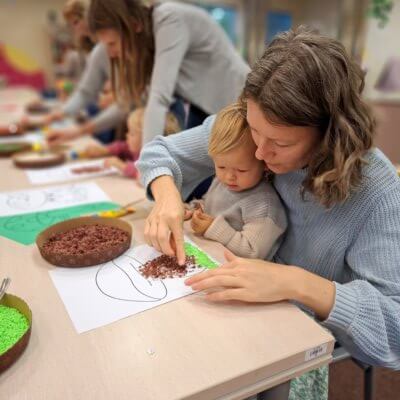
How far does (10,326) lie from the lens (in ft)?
1.94

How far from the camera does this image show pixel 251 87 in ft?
2.29

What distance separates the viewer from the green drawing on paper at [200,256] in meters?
0.78

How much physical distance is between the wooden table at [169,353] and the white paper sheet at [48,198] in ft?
1.69

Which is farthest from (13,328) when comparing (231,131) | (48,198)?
(48,198)

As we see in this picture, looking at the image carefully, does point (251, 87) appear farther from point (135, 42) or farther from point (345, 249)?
point (135, 42)

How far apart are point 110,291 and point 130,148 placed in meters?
1.06

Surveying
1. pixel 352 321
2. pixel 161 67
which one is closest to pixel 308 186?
pixel 352 321

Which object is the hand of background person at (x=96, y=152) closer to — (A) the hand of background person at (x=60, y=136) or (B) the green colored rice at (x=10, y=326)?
(A) the hand of background person at (x=60, y=136)

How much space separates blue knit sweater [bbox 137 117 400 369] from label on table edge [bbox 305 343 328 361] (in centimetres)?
6

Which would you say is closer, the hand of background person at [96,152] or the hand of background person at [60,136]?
the hand of background person at [96,152]

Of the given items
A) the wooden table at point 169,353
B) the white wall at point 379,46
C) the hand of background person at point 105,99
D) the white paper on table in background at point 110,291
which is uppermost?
the white wall at point 379,46

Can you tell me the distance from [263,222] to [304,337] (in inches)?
11.8

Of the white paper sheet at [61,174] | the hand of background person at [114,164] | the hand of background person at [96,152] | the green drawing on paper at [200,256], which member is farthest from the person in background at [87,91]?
the green drawing on paper at [200,256]

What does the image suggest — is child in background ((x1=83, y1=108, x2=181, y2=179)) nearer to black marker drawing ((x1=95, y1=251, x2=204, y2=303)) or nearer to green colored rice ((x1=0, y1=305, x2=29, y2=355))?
black marker drawing ((x1=95, y1=251, x2=204, y2=303))
